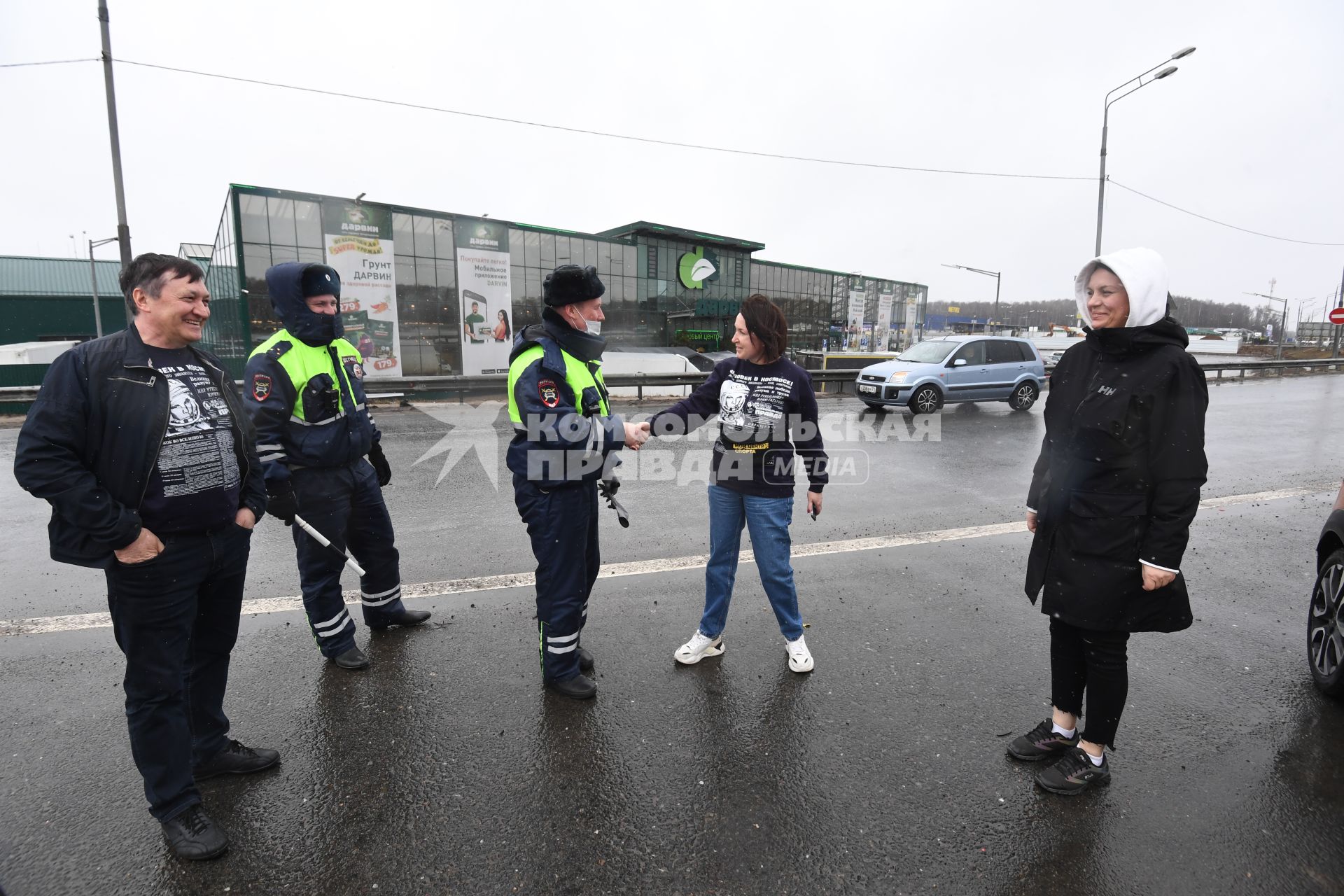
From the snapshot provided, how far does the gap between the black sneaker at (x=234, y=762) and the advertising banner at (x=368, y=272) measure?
23255 mm

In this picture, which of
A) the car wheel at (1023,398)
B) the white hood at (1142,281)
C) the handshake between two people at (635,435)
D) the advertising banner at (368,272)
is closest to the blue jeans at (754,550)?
the handshake between two people at (635,435)

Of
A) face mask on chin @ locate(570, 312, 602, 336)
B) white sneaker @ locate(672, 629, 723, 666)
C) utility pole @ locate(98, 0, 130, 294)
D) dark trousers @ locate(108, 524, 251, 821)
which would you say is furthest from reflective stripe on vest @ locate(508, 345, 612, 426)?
utility pole @ locate(98, 0, 130, 294)

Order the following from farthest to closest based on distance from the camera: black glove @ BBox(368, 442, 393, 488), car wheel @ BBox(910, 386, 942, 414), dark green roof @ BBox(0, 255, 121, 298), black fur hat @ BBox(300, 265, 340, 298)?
dark green roof @ BBox(0, 255, 121, 298) < car wheel @ BBox(910, 386, 942, 414) < black glove @ BBox(368, 442, 393, 488) < black fur hat @ BBox(300, 265, 340, 298)

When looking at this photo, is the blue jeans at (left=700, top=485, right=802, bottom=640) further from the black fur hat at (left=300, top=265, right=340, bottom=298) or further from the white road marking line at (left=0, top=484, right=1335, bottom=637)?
the black fur hat at (left=300, top=265, right=340, bottom=298)

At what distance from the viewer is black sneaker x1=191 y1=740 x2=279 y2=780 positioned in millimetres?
2625

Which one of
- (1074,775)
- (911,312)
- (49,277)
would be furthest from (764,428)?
(49,277)

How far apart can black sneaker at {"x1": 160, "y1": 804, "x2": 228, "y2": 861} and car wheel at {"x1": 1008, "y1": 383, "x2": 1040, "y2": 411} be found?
53.3 ft

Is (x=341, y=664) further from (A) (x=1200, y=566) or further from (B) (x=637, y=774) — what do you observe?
(A) (x=1200, y=566)

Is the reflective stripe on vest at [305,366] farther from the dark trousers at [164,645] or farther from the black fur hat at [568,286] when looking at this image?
the black fur hat at [568,286]

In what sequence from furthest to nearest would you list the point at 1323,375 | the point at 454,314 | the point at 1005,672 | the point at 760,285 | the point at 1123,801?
the point at 760,285 → the point at 454,314 → the point at 1323,375 → the point at 1005,672 → the point at 1123,801

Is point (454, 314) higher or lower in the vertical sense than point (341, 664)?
higher

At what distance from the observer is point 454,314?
2823cm

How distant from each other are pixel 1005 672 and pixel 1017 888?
4.93ft

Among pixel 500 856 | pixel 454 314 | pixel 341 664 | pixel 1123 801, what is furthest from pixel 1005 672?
pixel 454 314
